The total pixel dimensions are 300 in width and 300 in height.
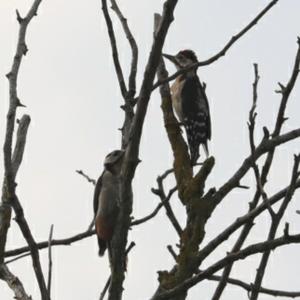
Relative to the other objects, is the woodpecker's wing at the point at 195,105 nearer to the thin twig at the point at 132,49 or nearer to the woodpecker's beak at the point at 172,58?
the woodpecker's beak at the point at 172,58

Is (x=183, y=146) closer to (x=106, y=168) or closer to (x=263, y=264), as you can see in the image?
(x=263, y=264)

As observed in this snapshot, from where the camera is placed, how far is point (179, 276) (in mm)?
3373

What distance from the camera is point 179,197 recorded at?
402cm

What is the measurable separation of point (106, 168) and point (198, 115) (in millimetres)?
2109

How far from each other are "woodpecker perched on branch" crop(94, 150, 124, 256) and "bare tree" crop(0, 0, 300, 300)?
311 cm

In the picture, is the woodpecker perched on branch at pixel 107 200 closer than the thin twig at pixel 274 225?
No

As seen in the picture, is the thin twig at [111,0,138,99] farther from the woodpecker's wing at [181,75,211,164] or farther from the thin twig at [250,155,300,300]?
the woodpecker's wing at [181,75,211,164]

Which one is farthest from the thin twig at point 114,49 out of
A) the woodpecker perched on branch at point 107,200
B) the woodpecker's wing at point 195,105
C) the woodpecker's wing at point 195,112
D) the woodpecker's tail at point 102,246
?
the woodpecker's wing at point 195,105

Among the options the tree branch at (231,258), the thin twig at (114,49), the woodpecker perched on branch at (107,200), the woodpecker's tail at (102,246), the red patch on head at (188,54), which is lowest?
the tree branch at (231,258)

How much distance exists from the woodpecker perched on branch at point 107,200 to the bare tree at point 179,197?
3113mm

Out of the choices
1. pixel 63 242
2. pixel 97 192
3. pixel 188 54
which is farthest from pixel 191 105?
pixel 63 242

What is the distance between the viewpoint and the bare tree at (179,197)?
2.87 m

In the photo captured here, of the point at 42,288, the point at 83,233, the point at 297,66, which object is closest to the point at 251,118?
the point at 297,66

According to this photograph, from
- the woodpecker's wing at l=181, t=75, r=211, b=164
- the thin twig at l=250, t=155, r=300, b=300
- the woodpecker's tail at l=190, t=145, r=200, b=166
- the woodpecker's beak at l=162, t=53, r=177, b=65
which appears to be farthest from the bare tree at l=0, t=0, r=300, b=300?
the woodpecker's beak at l=162, t=53, r=177, b=65
